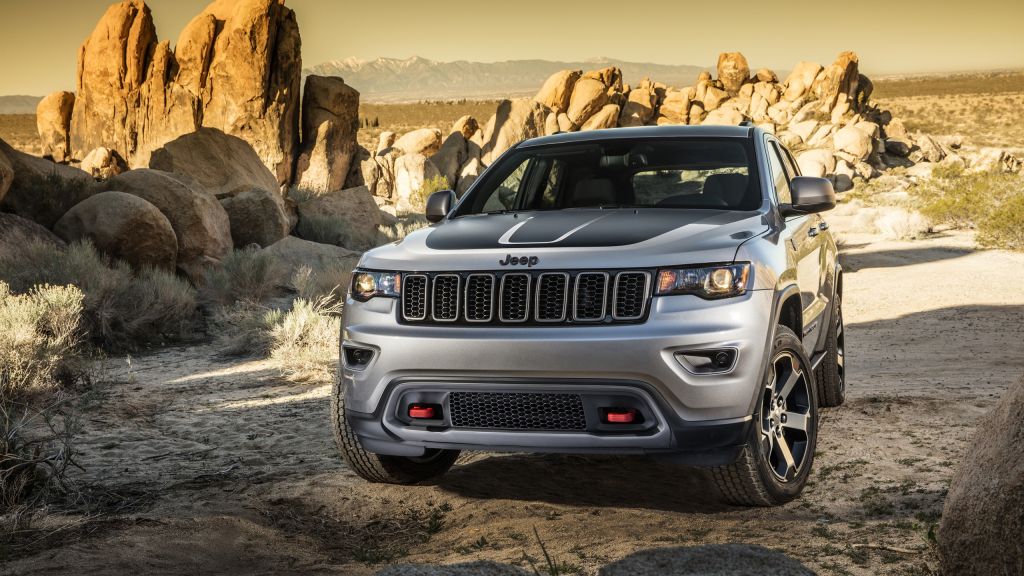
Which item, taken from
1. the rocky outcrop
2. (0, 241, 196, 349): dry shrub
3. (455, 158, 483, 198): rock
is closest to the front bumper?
(0, 241, 196, 349): dry shrub

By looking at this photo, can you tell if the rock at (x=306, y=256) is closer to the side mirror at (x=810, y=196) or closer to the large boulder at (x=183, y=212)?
the large boulder at (x=183, y=212)

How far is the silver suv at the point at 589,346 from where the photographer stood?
4.09 meters

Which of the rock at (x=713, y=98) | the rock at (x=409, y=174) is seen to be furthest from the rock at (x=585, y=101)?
the rock at (x=409, y=174)

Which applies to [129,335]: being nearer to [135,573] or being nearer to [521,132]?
[135,573]

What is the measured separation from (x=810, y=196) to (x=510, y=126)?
149 ft

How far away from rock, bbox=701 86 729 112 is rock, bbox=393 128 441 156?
18.3 metres

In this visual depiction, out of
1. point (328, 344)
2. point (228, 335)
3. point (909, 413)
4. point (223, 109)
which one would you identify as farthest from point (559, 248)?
point (223, 109)

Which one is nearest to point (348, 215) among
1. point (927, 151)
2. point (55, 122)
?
point (55, 122)

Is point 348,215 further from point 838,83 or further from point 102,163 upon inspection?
point 838,83

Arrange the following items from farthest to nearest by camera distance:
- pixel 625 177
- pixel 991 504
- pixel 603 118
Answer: pixel 603 118
pixel 625 177
pixel 991 504

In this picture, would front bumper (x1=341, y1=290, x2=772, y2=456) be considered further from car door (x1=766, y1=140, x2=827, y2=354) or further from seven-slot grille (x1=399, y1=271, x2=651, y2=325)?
car door (x1=766, y1=140, x2=827, y2=354)

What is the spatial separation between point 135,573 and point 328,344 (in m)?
7.14

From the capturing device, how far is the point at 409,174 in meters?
46.5

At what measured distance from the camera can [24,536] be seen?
4.49 meters
